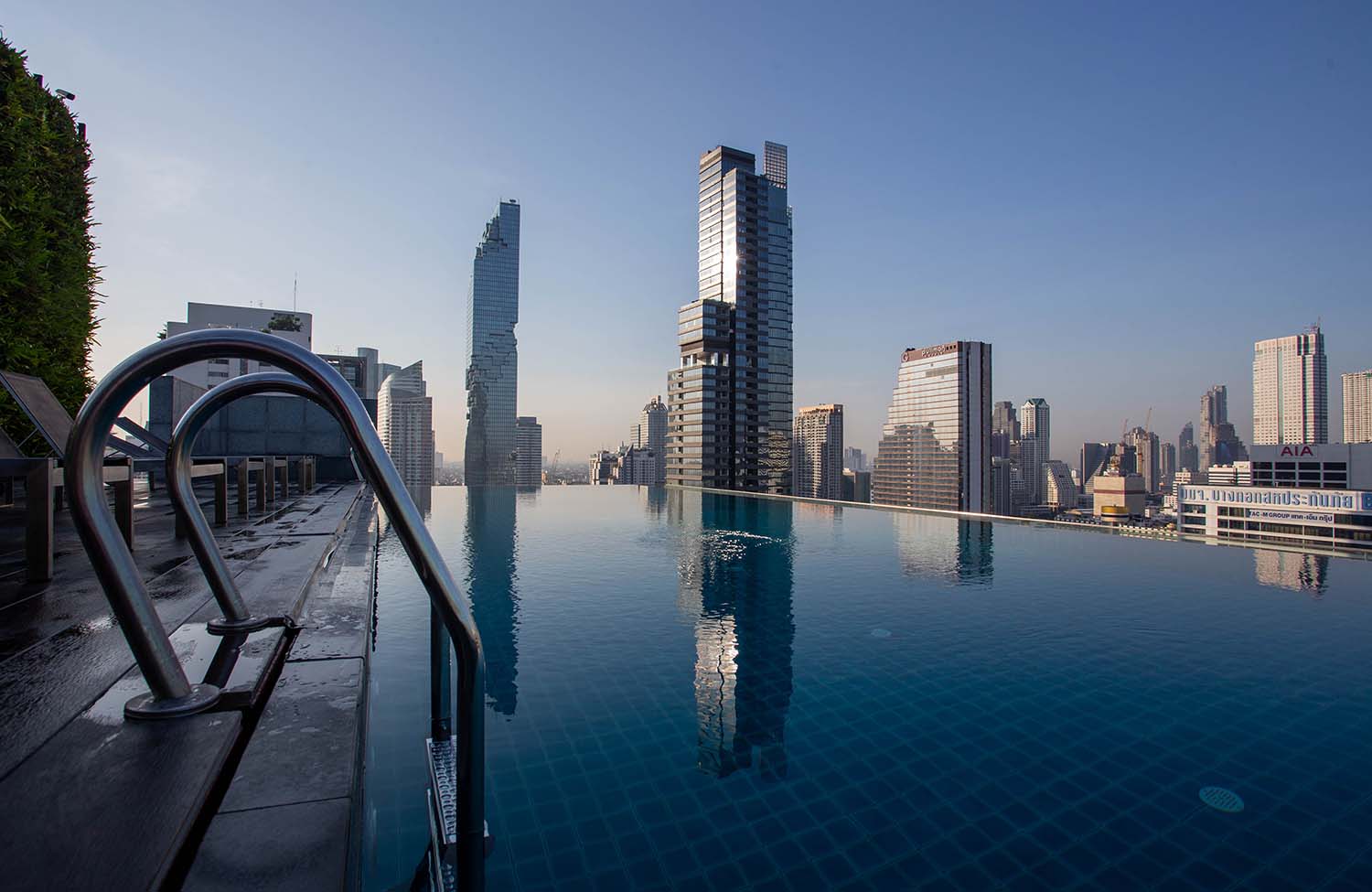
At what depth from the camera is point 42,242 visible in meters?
9.15

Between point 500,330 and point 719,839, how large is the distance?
150832 mm

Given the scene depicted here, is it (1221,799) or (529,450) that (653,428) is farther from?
(1221,799)

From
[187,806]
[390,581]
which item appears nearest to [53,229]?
[390,581]

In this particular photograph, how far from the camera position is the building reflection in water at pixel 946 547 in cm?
1308

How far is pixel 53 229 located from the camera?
10.2m

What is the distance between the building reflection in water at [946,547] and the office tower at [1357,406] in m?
197

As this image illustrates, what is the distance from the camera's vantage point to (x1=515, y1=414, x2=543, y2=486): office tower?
166 meters

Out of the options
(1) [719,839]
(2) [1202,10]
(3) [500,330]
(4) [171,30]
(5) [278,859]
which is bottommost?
(1) [719,839]

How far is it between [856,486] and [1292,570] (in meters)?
170

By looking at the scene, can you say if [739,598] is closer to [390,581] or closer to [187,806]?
[390,581]

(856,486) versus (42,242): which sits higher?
(42,242)

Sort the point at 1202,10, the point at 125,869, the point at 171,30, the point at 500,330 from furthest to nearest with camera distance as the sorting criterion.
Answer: the point at 500,330, the point at 1202,10, the point at 171,30, the point at 125,869

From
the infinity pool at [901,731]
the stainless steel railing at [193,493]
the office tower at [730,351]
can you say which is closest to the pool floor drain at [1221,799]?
the infinity pool at [901,731]

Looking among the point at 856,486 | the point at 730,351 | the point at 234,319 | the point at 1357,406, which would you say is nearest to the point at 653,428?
the point at 856,486
